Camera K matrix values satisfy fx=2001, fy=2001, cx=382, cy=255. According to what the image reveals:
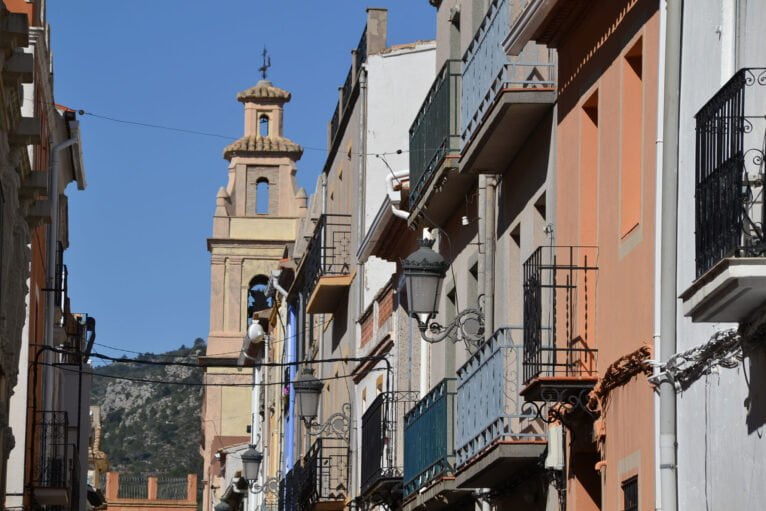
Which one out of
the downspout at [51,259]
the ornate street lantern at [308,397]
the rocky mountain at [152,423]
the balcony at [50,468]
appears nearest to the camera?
the ornate street lantern at [308,397]

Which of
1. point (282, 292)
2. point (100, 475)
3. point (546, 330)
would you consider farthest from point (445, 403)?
point (100, 475)

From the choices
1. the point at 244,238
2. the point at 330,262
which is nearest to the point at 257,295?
the point at 244,238

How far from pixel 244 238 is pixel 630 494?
59.5 meters

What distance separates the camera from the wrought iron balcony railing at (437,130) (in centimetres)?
1983

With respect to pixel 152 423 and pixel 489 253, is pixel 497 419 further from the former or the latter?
pixel 152 423

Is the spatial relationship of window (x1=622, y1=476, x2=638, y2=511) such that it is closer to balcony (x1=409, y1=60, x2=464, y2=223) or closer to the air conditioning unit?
the air conditioning unit

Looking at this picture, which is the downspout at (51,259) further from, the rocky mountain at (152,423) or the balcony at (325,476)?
the rocky mountain at (152,423)

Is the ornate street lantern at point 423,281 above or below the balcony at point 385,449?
above

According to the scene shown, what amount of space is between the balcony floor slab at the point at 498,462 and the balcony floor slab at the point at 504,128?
2.67 meters

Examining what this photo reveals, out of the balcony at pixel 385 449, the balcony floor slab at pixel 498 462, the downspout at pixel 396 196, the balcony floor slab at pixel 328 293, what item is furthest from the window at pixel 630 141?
the balcony floor slab at pixel 328 293

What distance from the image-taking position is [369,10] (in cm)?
3209

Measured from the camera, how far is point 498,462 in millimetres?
16672

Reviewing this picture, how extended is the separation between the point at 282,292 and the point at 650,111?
104 ft

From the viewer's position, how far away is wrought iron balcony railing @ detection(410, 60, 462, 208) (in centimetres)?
1983
